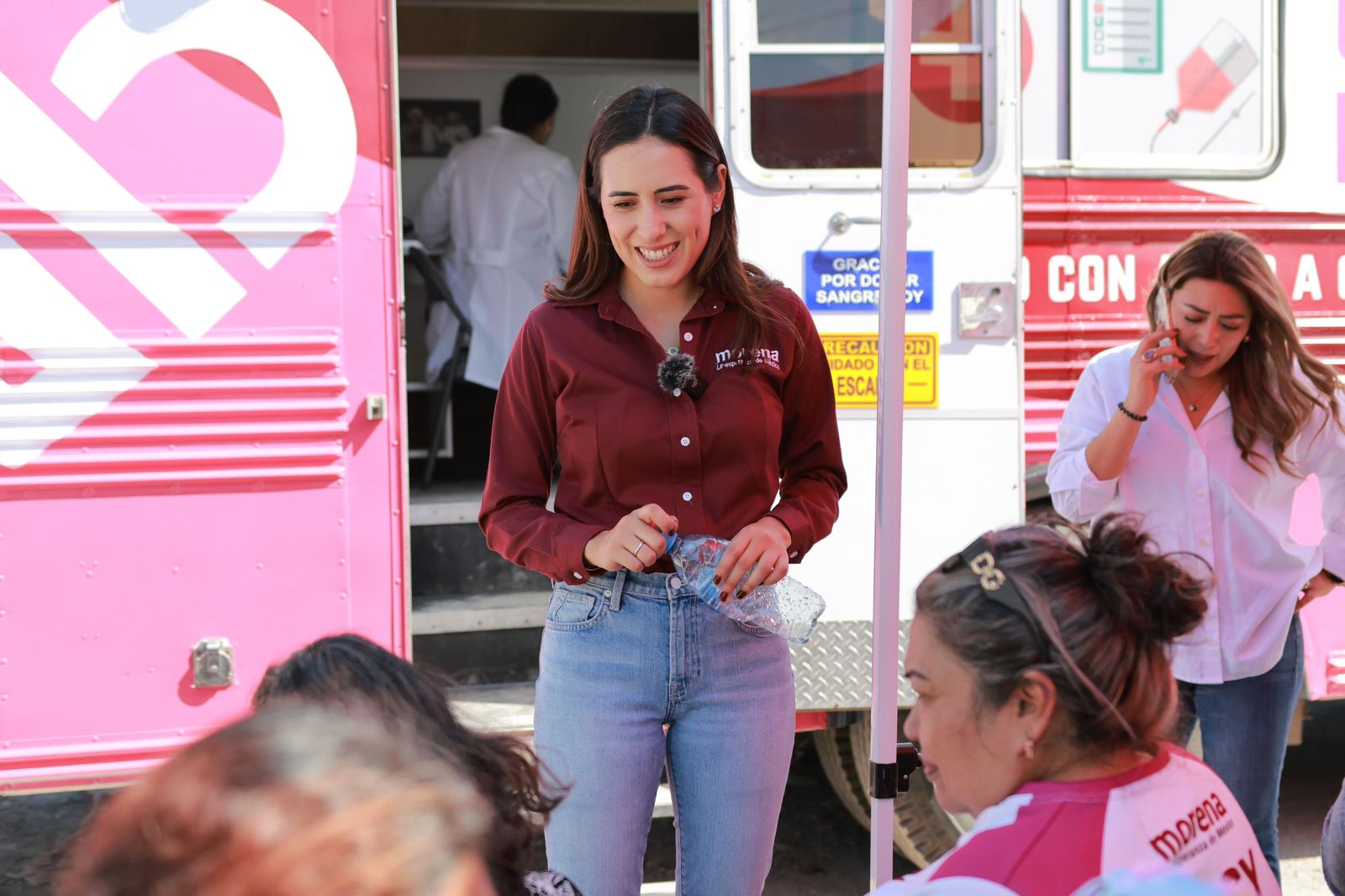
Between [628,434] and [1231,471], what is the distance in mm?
1341

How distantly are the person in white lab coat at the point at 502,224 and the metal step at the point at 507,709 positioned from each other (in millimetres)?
1451

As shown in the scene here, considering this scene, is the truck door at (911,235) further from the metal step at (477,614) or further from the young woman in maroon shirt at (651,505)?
the young woman in maroon shirt at (651,505)

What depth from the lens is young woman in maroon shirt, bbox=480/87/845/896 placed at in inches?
77.9

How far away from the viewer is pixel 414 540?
14.1 ft

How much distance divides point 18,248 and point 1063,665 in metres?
2.66

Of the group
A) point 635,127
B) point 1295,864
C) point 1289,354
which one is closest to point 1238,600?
point 1289,354

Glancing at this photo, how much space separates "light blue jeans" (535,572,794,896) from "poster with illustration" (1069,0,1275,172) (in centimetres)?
220

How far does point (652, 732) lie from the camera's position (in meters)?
2.00

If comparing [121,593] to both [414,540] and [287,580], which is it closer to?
[287,580]

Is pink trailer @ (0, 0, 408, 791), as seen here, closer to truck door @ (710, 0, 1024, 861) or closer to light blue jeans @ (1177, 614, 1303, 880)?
truck door @ (710, 0, 1024, 861)

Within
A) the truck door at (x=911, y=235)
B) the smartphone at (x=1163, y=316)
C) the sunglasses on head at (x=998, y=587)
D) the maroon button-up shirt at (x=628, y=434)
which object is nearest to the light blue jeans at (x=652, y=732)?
the maroon button-up shirt at (x=628, y=434)

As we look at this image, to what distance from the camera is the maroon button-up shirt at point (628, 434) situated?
2.01m

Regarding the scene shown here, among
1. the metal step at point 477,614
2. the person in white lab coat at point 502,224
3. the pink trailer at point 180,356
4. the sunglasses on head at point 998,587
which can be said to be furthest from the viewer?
the person in white lab coat at point 502,224

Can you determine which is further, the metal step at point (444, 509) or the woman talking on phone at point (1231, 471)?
the metal step at point (444, 509)
